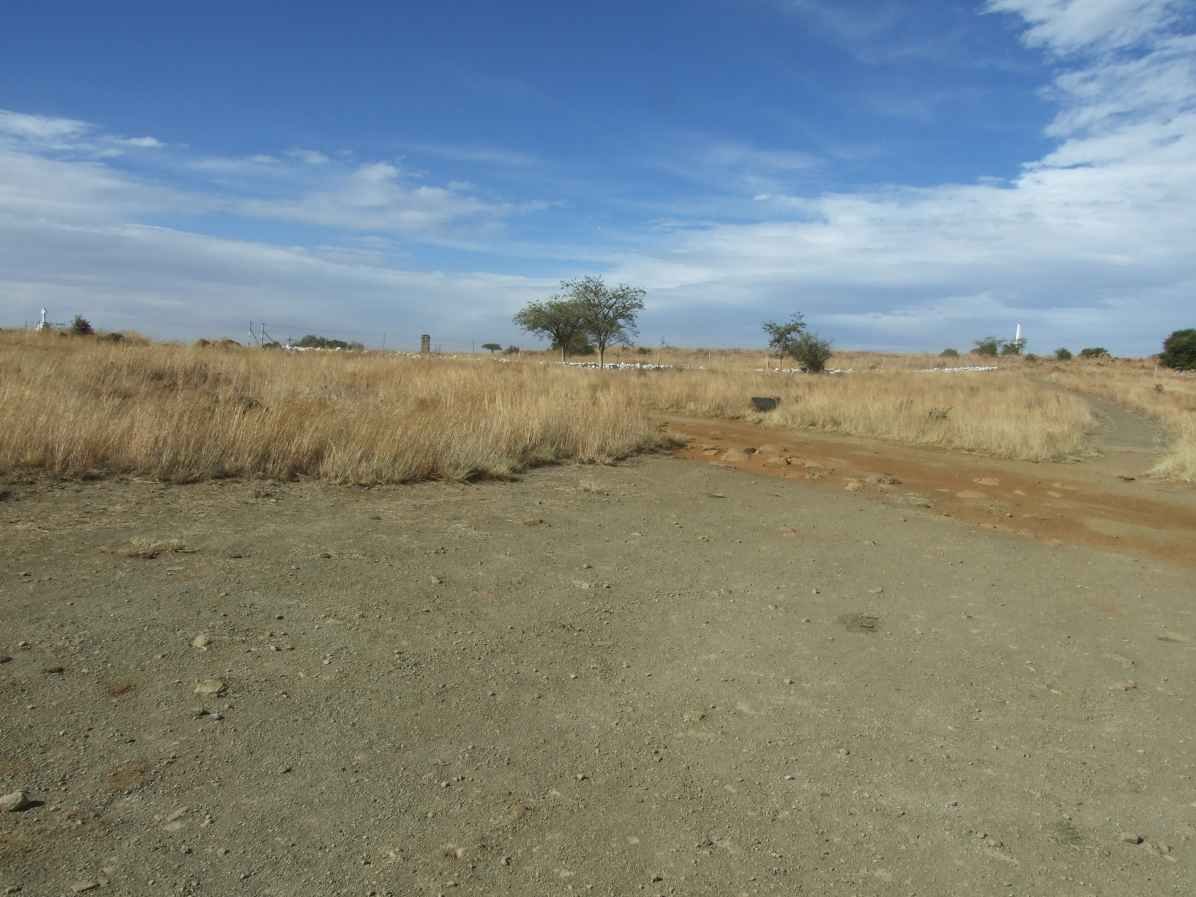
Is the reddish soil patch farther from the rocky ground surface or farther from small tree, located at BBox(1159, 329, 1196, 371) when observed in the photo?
small tree, located at BBox(1159, 329, 1196, 371)

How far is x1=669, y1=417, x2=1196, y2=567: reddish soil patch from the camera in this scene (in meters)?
8.06

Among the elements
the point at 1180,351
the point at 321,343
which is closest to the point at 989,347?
the point at 1180,351

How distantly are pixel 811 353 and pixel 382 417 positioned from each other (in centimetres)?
3068

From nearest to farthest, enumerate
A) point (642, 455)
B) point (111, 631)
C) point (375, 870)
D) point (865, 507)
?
1. point (375, 870)
2. point (111, 631)
3. point (865, 507)
4. point (642, 455)

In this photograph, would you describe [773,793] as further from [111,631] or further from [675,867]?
[111,631]

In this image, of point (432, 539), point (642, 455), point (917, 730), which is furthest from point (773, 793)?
point (642, 455)

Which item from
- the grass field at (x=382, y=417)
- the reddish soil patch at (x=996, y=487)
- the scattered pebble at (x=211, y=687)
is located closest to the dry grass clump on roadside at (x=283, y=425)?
the grass field at (x=382, y=417)

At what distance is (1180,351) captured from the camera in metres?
64.9

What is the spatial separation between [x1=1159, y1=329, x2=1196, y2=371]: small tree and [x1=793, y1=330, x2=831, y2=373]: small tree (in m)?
42.9

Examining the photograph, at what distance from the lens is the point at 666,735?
3314 millimetres

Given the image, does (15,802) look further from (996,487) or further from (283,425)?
(996,487)

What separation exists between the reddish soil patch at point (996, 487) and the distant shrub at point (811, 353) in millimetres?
22592

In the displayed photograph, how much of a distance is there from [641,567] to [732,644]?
54.9 inches

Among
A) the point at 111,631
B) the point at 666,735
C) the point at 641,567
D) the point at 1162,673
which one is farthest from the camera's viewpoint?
the point at 641,567
